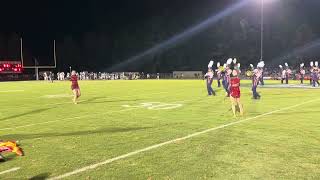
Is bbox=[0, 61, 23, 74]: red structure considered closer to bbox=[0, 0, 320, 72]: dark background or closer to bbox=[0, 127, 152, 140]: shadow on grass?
bbox=[0, 0, 320, 72]: dark background

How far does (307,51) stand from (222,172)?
70548 mm

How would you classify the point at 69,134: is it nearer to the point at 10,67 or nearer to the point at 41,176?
the point at 41,176

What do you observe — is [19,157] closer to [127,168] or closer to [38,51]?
[127,168]

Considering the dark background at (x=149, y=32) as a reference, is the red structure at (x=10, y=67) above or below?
below

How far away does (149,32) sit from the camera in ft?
296

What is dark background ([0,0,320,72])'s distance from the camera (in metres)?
77.7

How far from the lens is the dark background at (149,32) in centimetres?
7769

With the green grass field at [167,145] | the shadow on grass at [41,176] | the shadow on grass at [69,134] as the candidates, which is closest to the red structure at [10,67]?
the green grass field at [167,145]

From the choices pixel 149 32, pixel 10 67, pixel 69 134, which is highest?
pixel 149 32

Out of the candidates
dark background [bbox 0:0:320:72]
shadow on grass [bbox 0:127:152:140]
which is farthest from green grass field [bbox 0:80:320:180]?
dark background [bbox 0:0:320:72]

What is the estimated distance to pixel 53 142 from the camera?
405 inches

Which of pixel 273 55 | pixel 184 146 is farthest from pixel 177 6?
pixel 184 146

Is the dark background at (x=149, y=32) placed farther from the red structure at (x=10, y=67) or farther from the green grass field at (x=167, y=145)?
the green grass field at (x=167, y=145)

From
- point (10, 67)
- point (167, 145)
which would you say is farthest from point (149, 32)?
point (167, 145)
